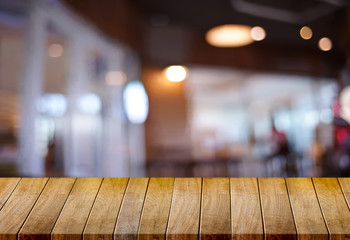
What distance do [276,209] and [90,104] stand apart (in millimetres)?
4489

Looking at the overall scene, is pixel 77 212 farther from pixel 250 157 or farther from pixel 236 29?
pixel 250 157

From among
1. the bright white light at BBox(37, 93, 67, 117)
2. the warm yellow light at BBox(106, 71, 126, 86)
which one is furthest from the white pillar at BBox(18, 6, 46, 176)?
the warm yellow light at BBox(106, 71, 126, 86)

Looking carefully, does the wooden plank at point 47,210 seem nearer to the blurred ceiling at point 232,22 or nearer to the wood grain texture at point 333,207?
the wood grain texture at point 333,207

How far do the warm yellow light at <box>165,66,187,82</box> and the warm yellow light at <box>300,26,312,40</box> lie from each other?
237 cm

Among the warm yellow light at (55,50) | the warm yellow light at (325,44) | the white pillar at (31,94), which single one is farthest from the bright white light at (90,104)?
the warm yellow light at (325,44)

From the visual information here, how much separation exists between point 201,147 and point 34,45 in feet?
13.9

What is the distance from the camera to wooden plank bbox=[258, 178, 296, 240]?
2.14 ft

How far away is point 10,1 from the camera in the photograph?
12.4ft

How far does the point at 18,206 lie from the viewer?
741 millimetres

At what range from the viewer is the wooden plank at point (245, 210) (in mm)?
654

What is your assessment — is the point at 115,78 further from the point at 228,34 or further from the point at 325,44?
the point at 325,44

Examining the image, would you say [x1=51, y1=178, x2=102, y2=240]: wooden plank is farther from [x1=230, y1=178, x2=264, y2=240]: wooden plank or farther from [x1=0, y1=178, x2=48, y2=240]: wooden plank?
[x1=230, y1=178, x2=264, y2=240]: wooden plank

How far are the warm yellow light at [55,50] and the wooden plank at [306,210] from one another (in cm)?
407

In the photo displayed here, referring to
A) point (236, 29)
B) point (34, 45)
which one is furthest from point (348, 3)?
point (34, 45)
